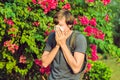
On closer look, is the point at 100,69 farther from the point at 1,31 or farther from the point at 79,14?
the point at 1,31

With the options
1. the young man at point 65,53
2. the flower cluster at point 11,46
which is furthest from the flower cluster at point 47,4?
the young man at point 65,53

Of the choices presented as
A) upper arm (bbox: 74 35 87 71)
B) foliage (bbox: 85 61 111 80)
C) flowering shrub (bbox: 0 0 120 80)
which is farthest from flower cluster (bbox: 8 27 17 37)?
upper arm (bbox: 74 35 87 71)

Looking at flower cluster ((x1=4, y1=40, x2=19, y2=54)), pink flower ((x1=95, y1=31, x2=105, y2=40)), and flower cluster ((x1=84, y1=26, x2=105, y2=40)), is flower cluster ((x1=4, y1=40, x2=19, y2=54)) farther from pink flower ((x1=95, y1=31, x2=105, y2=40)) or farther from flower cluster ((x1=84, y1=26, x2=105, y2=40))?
pink flower ((x1=95, y1=31, x2=105, y2=40))

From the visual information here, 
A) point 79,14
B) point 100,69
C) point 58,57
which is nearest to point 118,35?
point 100,69

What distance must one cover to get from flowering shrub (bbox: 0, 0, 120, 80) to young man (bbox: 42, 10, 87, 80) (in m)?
3.35

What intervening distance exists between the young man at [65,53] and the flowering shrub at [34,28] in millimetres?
3353

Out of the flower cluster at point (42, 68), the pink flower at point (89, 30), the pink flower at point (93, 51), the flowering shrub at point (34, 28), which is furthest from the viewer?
the pink flower at point (93, 51)

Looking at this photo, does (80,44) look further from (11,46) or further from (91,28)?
(91,28)

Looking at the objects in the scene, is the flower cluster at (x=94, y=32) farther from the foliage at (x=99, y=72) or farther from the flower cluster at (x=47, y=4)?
the foliage at (x=99, y=72)

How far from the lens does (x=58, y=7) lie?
348 inches

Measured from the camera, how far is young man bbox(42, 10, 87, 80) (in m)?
4.77

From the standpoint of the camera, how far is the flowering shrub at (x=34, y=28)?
27.3 ft

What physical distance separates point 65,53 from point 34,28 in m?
3.78

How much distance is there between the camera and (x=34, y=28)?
848 centimetres
